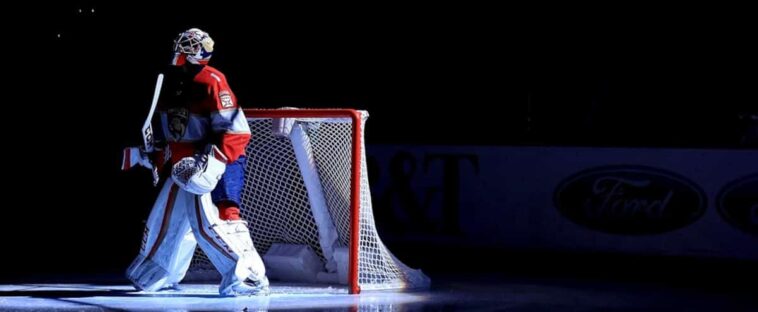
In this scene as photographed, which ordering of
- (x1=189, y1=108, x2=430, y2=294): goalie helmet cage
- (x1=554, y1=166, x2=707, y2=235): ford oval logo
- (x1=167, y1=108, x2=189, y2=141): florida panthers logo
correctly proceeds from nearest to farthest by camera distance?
1. (x1=167, y1=108, x2=189, y2=141): florida panthers logo
2. (x1=189, y1=108, x2=430, y2=294): goalie helmet cage
3. (x1=554, y1=166, x2=707, y2=235): ford oval logo

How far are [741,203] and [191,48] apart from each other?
4.10 meters

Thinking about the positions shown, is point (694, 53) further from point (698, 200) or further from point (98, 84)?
point (98, 84)

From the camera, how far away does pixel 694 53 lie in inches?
484

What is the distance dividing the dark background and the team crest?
12.0 ft

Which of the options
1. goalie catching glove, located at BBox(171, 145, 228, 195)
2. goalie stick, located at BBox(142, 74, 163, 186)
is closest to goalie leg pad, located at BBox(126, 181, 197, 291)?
goalie stick, located at BBox(142, 74, 163, 186)

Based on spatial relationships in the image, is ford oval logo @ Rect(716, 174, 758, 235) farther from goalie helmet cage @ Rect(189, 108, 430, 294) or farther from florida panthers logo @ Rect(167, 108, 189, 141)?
florida panthers logo @ Rect(167, 108, 189, 141)

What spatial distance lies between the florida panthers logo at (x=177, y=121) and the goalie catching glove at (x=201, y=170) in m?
0.15

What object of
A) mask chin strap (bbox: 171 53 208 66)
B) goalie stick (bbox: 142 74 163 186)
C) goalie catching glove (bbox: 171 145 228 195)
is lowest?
goalie catching glove (bbox: 171 145 228 195)

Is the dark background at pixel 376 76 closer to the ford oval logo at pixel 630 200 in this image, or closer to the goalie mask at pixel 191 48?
the ford oval logo at pixel 630 200

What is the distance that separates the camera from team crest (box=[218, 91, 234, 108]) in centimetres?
755

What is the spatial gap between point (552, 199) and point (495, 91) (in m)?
2.15

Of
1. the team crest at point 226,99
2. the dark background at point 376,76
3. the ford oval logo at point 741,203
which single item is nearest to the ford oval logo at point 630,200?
the ford oval logo at point 741,203

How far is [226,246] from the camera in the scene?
7.60 metres

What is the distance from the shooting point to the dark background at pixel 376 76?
12.0m
